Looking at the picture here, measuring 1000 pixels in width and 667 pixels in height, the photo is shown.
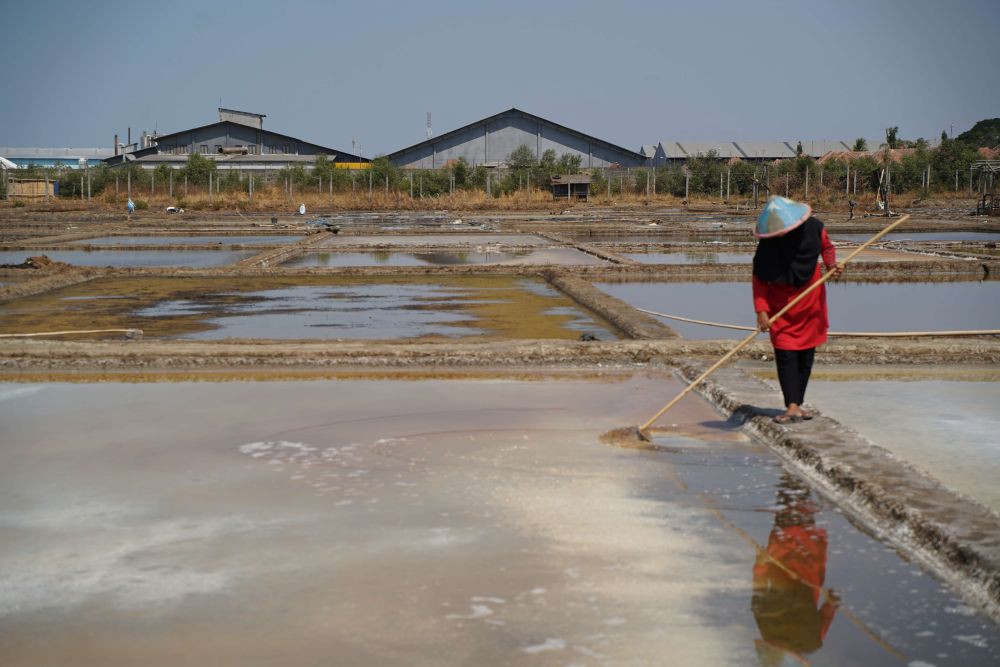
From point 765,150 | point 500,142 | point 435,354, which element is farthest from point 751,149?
point 435,354

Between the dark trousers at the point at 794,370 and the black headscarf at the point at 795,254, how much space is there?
0.98 feet

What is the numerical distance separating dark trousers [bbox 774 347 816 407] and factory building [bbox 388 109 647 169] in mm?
45685

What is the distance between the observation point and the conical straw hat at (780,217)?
5152mm

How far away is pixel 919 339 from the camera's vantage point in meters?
8.23

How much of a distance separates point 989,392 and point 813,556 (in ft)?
10.6

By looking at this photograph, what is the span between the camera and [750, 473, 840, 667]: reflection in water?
301cm

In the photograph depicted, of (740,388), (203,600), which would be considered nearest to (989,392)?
(740,388)

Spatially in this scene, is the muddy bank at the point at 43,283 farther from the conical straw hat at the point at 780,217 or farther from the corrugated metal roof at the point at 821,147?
the corrugated metal roof at the point at 821,147

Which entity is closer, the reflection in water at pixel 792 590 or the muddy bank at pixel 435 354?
the reflection in water at pixel 792 590

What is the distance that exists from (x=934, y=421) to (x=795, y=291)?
3.29ft

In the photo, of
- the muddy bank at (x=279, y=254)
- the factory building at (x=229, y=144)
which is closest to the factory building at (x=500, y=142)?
the factory building at (x=229, y=144)

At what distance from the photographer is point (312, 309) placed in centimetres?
1087

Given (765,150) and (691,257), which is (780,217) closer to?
(691,257)

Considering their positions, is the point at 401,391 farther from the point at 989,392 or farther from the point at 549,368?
the point at 989,392
